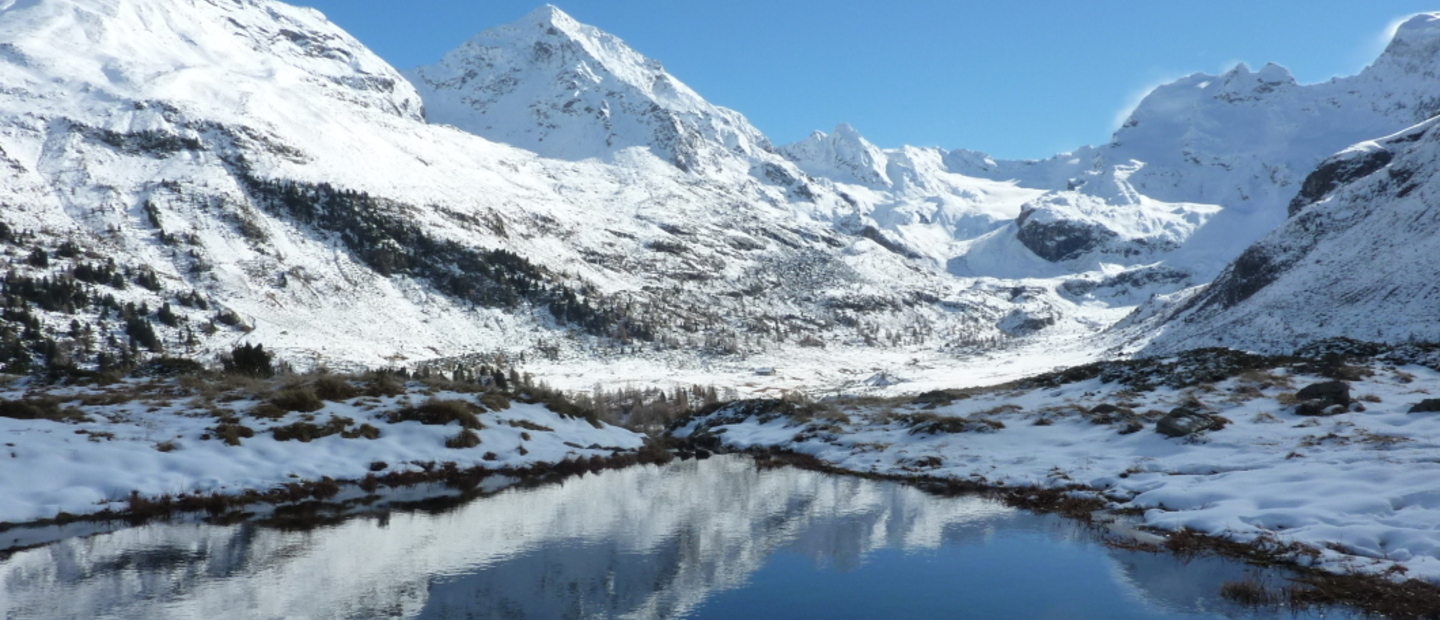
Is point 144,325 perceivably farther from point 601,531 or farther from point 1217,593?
point 1217,593

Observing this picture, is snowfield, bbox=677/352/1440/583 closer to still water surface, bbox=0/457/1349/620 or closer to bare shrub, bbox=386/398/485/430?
still water surface, bbox=0/457/1349/620

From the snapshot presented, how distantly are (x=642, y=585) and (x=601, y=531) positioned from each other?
5.14 m

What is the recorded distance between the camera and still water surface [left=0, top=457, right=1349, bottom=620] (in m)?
14.9

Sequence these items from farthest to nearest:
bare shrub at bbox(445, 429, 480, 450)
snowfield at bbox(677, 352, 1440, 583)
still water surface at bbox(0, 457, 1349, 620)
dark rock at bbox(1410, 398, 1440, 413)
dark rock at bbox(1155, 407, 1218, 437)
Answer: bare shrub at bbox(445, 429, 480, 450)
dark rock at bbox(1155, 407, 1218, 437)
dark rock at bbox(1410, 398, 1440, 413)
snowfield at bbox(677, 352, 1440, 583)
still water surface at bbox(0, 457, 1349, 620)

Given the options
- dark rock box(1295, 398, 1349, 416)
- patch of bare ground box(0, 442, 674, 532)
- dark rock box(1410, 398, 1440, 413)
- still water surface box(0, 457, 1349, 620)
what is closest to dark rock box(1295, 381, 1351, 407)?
dark rock box(1295, 398, 1349, 416)

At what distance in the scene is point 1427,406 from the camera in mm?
30297

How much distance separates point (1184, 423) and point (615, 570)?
89.4ft

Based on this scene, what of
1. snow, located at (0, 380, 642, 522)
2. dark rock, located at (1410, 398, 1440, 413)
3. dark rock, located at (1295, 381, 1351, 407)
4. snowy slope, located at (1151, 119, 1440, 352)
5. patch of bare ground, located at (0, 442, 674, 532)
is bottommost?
patch of bare ground, located at (0, 442, 674, 532)

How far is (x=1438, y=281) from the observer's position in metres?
Result: 91.1

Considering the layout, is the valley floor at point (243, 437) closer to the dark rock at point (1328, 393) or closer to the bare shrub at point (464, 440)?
the bare shrub at point (464, 440)

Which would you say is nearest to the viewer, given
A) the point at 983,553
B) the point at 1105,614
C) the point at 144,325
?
the point at 1105,614

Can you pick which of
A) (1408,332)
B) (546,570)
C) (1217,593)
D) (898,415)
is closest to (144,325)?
(898,415)

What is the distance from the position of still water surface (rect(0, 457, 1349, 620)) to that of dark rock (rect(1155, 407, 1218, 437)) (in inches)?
491

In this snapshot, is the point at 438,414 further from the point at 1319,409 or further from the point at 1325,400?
the point at 1325,400
